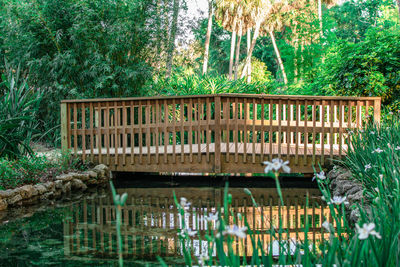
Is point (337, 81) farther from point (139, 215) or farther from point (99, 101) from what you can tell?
point (139, 215)

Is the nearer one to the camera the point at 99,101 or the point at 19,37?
the point at 99,101

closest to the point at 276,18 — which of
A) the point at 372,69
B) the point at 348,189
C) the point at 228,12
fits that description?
the point at 228,12

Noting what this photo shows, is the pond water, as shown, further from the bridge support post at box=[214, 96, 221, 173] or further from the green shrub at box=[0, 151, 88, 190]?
the green shrub at box=[0, 151, 88, 190]

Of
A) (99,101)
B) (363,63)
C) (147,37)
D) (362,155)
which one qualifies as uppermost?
(147,37)

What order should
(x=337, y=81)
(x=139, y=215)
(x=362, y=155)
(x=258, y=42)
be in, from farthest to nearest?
(x=258, y=42) → (x=337, y=81) → (x=139, y=215) → (x=362, y=155)

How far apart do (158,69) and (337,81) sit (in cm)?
403

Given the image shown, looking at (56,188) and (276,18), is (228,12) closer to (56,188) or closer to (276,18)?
(276,18)

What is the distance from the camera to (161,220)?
4336mm

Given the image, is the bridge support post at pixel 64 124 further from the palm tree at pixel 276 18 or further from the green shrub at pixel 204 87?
the palm tree at pixel 276 18

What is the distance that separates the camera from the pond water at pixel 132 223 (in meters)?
3.10

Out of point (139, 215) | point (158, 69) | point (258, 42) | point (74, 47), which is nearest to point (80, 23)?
point (74, 47)

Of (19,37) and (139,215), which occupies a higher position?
(19,37)

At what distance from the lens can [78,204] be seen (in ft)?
17.1

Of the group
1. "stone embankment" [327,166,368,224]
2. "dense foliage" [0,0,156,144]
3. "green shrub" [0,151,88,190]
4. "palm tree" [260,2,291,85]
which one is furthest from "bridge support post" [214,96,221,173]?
"palm tree" [260,2,291,85]
